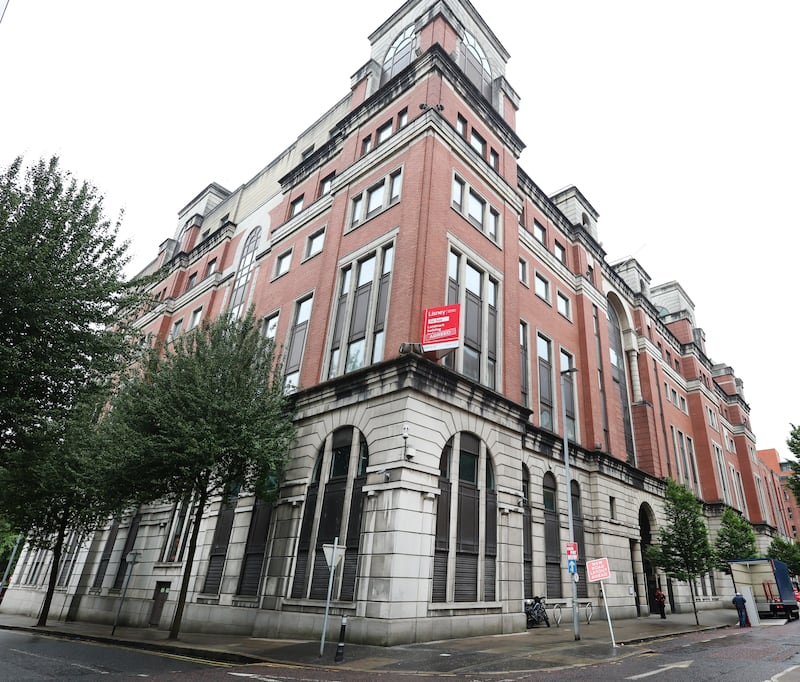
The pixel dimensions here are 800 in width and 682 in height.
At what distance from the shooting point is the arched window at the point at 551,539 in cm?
2567

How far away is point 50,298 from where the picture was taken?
40.4ft

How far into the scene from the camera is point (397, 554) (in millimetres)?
16016

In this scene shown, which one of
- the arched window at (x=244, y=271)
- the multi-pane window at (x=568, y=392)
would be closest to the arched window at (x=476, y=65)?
the multi-pane window at (x=568, y=392)

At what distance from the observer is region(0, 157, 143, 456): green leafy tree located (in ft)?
39.0

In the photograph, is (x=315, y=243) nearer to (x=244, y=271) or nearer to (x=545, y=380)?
→ (x=244, y=271)

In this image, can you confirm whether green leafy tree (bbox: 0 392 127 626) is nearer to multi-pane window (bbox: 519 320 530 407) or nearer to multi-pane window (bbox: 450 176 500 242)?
multi-pane window (bbox: 450 176 500 242)

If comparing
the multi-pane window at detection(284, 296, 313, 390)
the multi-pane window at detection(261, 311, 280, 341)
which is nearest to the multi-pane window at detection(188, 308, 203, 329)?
the multi-pane window at detection(261, 311, 280, 341)

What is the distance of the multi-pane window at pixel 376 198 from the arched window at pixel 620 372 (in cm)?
2282

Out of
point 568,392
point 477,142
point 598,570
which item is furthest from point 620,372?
point 598,570

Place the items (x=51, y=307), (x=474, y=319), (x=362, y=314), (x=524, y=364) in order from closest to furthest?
1. (x=51, y=307)
2. (x=362, y=314)
3. (x=474, y=319)
4. (x=524, y=364)

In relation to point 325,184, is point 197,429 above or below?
below

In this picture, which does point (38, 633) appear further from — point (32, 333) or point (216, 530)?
point (32, 333)

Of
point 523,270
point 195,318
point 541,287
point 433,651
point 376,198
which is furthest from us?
point 195,318

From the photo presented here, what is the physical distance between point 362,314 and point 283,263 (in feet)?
35.8
